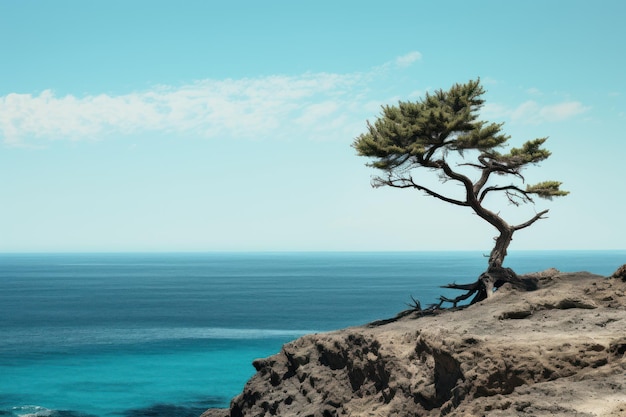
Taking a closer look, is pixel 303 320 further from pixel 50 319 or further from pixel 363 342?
pixel 363 342

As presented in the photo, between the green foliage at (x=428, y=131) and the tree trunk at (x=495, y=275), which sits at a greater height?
the green foliage at (x=428, y=131)

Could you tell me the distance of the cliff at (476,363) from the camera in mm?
15555

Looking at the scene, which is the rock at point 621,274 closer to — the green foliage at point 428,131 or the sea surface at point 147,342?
the green foliage at point 428,131

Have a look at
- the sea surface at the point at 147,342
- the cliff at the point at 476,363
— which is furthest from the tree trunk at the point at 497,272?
the sea surface at the point at 147,342

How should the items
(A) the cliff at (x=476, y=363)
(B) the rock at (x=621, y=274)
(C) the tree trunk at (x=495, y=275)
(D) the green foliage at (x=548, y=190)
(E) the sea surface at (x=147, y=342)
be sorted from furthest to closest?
(E) the sea surface at (x=147, y=342) < (D) the green foliage at (x=548, y=190) < (C) the tree trunk at (x=495, y=275) < (B) the rock at (x=621, y=274) < (A) the cliff at (x=476, y=363)

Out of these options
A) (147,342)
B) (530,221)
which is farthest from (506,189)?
(147,342)

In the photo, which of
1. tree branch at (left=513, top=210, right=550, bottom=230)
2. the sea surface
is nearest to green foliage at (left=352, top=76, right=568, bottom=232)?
tree branch at (left=513, top=210, right=550, bottom=230)

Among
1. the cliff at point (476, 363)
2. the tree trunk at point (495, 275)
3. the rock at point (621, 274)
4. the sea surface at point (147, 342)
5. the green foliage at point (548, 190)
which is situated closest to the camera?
the cliff at point (476, 363)

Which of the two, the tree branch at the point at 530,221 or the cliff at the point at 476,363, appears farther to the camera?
the tree branch at the point at 530,221

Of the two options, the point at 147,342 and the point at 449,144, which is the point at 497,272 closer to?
the point at 449,144

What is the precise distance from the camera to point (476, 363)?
17.2 m

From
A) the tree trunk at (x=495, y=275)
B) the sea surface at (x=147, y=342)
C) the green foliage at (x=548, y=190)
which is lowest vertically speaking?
the sea surface at (x=147, y=342)

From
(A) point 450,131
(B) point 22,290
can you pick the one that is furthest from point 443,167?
(B) point 22,290

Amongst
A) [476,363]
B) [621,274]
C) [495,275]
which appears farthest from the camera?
[495,275]
